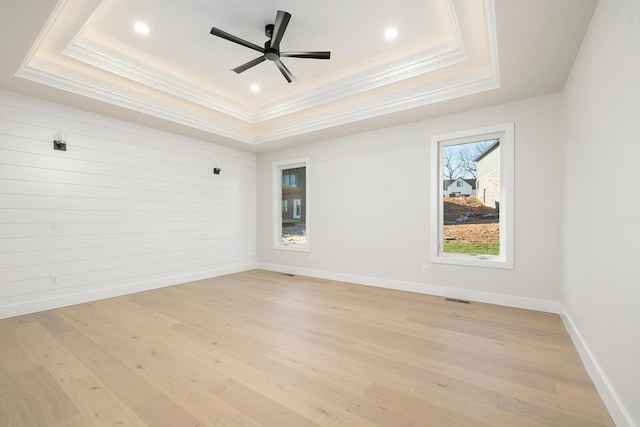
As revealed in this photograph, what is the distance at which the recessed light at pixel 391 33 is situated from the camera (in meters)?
2.87

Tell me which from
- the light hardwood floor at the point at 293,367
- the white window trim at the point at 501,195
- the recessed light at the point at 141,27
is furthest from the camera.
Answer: the white window trim at the point at 501,195

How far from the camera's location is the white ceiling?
7.56ft

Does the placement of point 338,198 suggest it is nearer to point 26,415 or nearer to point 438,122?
point 438,122

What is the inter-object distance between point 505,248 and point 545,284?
57cm

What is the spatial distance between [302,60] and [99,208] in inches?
137

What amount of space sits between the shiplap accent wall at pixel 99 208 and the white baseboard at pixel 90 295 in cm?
1

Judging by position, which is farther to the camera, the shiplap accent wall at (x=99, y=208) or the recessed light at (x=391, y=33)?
the shiplap accent wall at (x=99, y=208)

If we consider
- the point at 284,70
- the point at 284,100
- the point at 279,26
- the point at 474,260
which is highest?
the point at 284,100

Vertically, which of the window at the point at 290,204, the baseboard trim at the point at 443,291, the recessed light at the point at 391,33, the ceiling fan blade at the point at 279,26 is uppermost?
the recessed light at the point at 391,33

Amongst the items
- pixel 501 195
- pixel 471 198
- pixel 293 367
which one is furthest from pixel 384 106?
pixel 293 367

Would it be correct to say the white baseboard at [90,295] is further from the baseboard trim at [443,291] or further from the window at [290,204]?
the baseboard trim at [443,291]

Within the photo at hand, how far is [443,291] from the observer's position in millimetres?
3971

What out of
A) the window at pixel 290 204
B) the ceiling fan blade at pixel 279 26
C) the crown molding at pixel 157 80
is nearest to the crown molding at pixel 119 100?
the crown molding at pixel 157 80

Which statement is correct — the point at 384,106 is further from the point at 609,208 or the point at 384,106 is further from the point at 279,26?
the point at 609,208
